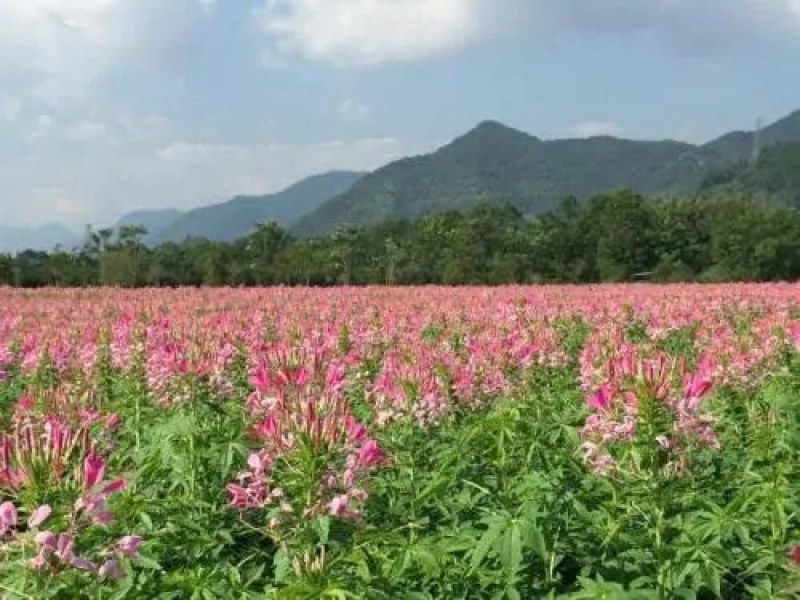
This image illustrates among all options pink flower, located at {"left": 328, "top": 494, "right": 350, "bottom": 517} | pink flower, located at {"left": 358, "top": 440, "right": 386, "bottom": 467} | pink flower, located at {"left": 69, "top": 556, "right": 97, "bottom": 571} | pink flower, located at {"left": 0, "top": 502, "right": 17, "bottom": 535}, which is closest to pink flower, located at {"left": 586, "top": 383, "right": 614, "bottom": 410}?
pink flower, located at {"left": 358, "top": 440, "right": 386, "bottom": 467}

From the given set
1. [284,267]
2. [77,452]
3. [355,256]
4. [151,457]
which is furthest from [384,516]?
[355,256]

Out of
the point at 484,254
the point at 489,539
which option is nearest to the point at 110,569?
the point at 489,539

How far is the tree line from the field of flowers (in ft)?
128

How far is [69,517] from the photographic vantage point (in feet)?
9.68

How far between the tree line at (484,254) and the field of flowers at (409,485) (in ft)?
128

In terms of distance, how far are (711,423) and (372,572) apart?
170 centimetres

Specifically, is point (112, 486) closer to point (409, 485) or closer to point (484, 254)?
point (409, 485)

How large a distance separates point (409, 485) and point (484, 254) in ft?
180

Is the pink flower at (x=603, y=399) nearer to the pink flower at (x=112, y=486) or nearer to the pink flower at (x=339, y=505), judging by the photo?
the pink flower at (x=339, y=505)

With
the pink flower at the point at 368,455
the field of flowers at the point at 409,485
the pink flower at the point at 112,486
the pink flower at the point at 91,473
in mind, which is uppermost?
the pink flower at the point at 91,473

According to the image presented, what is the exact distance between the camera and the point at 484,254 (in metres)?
59.6

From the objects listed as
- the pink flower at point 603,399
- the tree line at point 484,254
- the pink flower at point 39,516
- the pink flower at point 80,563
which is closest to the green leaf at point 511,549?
the pink flower at point 603,399

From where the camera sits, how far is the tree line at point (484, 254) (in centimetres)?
4934

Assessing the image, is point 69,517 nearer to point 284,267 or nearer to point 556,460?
point 556,460
